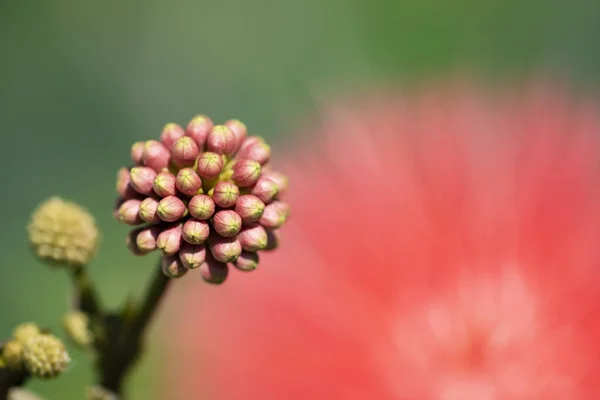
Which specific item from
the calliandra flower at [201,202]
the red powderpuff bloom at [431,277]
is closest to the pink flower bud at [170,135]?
the calliandra flower at [201,202]

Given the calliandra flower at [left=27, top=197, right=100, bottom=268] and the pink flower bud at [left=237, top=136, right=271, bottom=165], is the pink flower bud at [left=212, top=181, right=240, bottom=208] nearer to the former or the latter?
the pink flower bud at [left=237, top=136, right=271, bottom=165]

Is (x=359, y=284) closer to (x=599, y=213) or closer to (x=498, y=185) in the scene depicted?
(x=498, y=185)

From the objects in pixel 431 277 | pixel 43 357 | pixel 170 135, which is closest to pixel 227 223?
pixel 170 135

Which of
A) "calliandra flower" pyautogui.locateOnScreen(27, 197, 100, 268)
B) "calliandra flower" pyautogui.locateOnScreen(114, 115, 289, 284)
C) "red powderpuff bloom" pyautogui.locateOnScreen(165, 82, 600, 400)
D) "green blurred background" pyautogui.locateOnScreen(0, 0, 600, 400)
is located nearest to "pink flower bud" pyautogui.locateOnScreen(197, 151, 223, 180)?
"calliandra flower" pyautogui.locateOnScreen(114, 115, 289, 284)

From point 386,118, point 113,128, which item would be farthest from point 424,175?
point 113,128

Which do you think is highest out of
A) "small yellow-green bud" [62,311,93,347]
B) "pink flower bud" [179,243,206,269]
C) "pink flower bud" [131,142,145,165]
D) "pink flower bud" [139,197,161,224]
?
"pink flower bud" [131,142,145,165]

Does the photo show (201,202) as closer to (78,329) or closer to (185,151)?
(185,151)

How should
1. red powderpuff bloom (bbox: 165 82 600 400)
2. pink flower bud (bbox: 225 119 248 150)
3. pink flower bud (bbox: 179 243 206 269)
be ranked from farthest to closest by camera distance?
red powderpuff bloom (bbox: 165 82 600 400), pink flower bud (bbox: 225 119 248 150), pink flower bud (bbox: 179 243 206 269)

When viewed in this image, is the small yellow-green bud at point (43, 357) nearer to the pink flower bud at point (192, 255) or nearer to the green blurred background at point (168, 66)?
the pink flower bud at point (192, 255)
